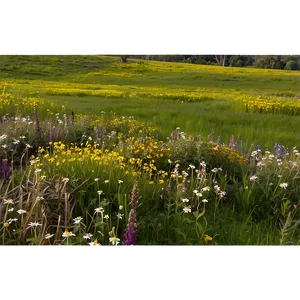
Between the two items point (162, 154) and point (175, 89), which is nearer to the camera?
point (175, 89)

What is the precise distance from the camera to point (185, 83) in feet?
13.6

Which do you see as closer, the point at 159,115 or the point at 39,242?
the point at 39,242

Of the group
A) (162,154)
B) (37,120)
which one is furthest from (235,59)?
(37,120)

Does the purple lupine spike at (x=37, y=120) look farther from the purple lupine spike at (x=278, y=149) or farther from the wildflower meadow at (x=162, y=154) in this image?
the purple lupine spike at (x=278, y=149)

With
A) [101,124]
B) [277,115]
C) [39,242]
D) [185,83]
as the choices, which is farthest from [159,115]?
[39,242]

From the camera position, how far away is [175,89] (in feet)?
13.7

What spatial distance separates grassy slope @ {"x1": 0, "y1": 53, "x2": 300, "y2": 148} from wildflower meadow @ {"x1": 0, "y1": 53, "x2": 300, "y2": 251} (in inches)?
0.5

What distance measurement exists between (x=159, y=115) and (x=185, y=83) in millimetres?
485

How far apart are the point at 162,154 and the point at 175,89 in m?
0.80

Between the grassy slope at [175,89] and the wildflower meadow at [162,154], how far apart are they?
1cm

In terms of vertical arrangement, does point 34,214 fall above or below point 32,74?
below

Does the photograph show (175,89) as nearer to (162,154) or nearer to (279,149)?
(162,154)

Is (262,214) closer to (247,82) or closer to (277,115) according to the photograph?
(277,115)

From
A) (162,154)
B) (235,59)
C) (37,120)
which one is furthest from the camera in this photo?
(37,120)
